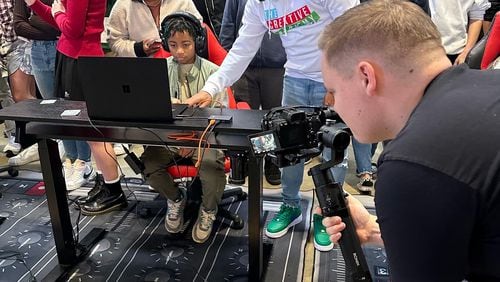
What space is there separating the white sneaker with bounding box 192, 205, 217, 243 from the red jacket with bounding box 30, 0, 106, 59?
892 mm

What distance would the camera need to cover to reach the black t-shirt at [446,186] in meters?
0.62

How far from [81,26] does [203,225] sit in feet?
3.37

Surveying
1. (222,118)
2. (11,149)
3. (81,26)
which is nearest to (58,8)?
(81,26)

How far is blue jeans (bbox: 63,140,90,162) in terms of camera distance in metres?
2.57

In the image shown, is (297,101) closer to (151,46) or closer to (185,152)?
(185,152)

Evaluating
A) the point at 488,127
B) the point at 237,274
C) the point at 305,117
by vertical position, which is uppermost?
the point at 488,127

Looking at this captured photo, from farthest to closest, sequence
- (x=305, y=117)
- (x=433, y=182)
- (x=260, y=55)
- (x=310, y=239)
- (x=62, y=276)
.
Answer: (x=260, y=55), (x=310, y=239), (x=62, y=276), (x=305, y=117), (x=433, y=182)

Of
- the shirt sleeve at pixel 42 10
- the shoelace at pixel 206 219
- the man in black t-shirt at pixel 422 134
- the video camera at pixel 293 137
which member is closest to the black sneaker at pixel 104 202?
the shoelace at pixel 206 219

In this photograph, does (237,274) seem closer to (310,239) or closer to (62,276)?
(310,239)

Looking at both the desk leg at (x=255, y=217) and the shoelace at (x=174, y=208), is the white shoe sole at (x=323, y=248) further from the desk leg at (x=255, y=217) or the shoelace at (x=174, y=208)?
the shoelace at (x=174, y=208)

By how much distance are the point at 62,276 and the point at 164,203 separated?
687 mm

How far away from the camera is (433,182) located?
0.62 metres

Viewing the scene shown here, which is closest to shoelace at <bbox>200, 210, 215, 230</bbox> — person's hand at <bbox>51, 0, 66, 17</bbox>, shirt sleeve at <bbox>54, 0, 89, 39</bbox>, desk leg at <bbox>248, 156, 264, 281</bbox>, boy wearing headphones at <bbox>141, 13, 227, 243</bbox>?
boy wearing headphones at <bbox>141, 13, 227, 243</bbox>

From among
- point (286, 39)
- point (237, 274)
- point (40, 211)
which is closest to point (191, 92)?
point (286, 39)
